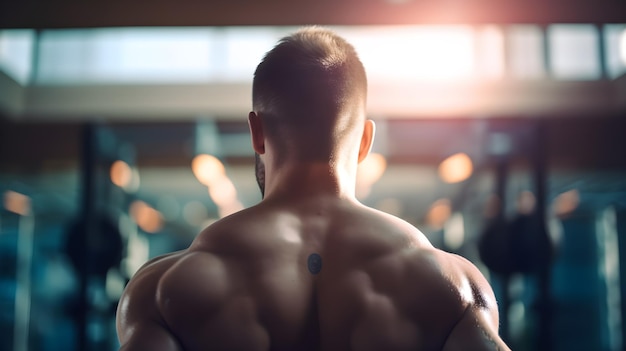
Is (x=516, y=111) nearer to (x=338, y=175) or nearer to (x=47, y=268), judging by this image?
(x=338, y=175)

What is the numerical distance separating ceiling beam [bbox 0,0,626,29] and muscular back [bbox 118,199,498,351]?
2.32 metres

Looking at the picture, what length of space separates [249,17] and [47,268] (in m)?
5.63

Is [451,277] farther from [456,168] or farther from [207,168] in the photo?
[456,168]

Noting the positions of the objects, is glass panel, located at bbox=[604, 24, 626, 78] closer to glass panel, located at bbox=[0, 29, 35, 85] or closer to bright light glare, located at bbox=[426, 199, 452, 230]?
bright light glare, located at bbox=[426, 199, 452, 230]

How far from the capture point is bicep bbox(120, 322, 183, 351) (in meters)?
0.87

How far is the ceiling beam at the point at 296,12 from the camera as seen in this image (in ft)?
10.1

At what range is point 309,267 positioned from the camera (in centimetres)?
94

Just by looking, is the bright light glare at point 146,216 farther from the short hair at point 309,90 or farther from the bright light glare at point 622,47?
the short hair at point 309,90

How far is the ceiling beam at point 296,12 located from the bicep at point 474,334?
7.93 ft

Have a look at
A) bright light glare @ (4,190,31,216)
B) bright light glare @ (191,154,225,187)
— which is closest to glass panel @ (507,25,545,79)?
bright light glare @ (191,154,225,187)

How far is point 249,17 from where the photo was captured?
3.30 m

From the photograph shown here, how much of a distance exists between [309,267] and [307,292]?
0.13ft

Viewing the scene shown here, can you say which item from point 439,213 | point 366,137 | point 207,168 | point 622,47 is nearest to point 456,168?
point 622,47

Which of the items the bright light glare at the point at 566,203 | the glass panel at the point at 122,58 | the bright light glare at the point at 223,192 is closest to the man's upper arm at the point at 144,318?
the glass panel at the point at 122,58
